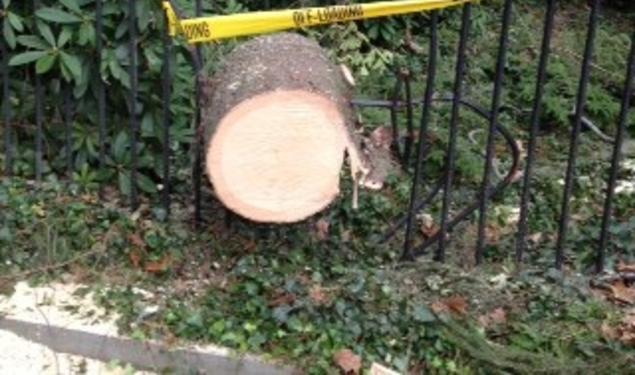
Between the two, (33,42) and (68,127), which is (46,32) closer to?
(33,42)

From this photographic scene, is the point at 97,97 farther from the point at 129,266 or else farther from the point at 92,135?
the point at 129,266

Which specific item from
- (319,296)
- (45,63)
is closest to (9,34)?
(45,63)

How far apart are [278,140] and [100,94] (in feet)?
3.29

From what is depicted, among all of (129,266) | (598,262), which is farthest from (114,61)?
(598,262)

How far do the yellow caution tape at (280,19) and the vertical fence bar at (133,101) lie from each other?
284 millimetres

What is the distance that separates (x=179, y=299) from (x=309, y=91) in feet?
3.08

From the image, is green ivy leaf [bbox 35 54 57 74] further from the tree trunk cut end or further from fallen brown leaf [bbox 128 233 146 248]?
the tree trunk cut end

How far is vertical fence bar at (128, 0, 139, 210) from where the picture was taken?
14.1 ft

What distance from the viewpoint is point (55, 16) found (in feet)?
14.2

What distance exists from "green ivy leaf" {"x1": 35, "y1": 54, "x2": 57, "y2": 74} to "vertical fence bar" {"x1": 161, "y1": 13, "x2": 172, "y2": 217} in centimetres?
47

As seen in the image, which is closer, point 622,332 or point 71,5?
point 622,332

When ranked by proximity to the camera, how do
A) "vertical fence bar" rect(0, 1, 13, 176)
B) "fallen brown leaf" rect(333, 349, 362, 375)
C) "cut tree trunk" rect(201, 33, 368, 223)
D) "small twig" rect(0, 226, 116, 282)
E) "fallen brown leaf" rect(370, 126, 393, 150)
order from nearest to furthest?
"fallen brown leaf" rect(333, 349, 362, 375), "cut tree trunk" rect(201, 33, 368, 223), "small twig" rect(0, 226, 116, 282), "fallen brown leaf" rect(370, 126, 393, 150), "vertical fence bar" rect(0, 1, 13, 176)

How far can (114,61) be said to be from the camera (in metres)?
4.39

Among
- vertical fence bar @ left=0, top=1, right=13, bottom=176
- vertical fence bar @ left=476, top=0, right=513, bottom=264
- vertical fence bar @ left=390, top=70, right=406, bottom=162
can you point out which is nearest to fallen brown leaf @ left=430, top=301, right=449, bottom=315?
vertical fence bar @ left=476, top=0, right=513, bottom=264
